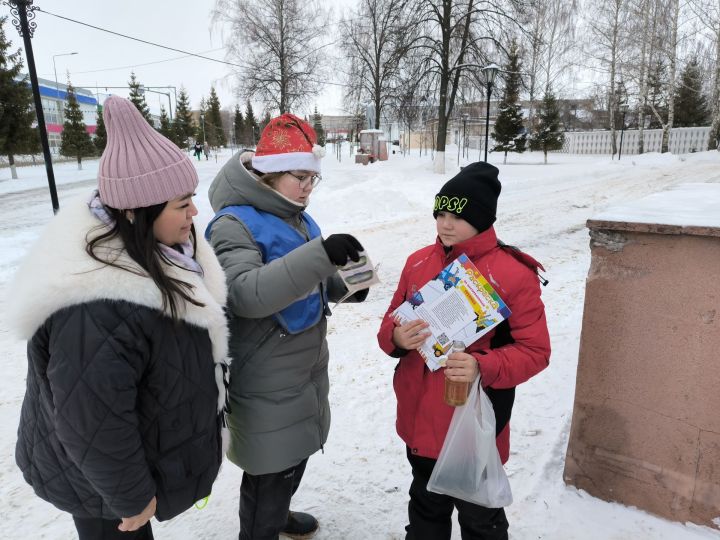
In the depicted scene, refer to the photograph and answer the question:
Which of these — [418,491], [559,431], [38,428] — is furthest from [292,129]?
[559,431]

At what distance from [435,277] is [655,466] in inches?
52.4

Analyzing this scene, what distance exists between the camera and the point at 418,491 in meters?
2.01

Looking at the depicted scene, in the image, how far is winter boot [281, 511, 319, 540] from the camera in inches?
89.6

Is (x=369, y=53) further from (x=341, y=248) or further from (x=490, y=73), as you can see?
(x=341, y=248)

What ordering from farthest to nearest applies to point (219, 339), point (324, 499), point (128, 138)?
point (324, 499), point (219, 339), point (128, 138)

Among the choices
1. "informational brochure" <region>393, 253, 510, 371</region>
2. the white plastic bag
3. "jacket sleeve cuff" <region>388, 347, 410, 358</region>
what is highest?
"informational brochure" <region>393, 253, 510, 371</region>

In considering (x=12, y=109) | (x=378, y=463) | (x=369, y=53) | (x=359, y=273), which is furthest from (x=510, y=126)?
(x=359, y=273)

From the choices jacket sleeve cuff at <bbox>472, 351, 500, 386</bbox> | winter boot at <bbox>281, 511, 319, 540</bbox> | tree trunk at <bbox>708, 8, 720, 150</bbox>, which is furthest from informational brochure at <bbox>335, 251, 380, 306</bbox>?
tree trunk at <bbox>708, 8, 720, 150</bbox>

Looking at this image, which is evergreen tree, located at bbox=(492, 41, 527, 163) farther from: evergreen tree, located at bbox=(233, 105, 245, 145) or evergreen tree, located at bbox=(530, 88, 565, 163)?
evergreen tree, located at bbox=(233, 105, 245, 145)

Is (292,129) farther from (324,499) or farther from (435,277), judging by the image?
(324,499)

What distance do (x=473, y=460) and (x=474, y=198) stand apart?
3.09 ft

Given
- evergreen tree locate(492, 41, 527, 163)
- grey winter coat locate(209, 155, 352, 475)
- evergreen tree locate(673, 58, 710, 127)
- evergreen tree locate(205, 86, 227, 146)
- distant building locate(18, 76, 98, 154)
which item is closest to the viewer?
grey winter coat locate(209, 155, 352, 475)

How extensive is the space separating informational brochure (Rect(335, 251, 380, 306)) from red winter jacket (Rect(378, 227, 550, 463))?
1.07 ft

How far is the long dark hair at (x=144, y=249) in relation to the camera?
51.6 inches
